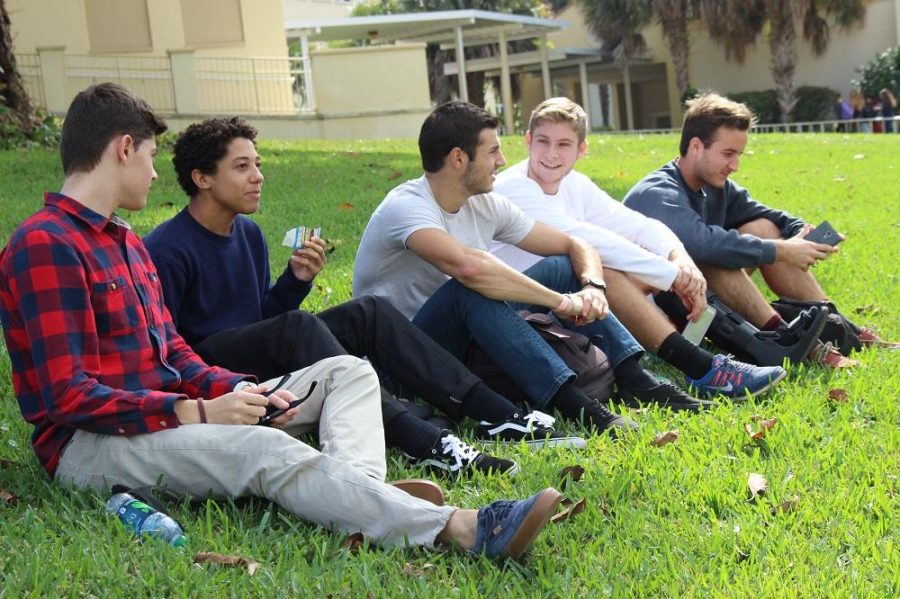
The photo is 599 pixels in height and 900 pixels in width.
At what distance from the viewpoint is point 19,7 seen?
68.3 feet

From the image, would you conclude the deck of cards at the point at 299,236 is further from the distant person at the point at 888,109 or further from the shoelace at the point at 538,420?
the distant person at the point at 888,109

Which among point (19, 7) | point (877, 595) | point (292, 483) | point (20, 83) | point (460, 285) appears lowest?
point (877, 595)

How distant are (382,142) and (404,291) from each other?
13.5m

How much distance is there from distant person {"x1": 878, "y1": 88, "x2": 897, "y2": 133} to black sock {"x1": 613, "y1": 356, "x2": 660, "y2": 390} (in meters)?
26.8

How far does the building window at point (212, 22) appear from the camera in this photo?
2388 centimetres

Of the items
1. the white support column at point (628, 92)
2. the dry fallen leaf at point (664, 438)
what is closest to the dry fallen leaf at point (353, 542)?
the dry fallen leaf at point (664, 438)

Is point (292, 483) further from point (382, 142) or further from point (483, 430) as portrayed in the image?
point (382, 142)

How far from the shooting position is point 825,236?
6309 millimetres

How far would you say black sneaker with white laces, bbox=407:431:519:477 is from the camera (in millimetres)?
4145

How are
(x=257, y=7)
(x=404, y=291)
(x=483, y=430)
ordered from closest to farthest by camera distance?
(x=483, y=430), (x=404, y=291), (x=257, y=7)

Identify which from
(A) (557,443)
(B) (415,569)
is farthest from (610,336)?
(B) (415,569)

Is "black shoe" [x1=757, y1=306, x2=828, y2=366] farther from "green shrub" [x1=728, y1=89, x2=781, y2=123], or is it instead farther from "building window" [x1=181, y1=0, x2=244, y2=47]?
"green shrub" [x1=728, y1=89, x2=781, y2=123]

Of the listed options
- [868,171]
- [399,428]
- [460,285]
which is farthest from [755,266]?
[868,171]

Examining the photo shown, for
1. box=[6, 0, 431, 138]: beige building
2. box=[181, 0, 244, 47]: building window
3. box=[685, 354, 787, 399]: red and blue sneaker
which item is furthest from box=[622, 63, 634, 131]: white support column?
box=[685, 354, 787, 399]: red and blue sneaker
